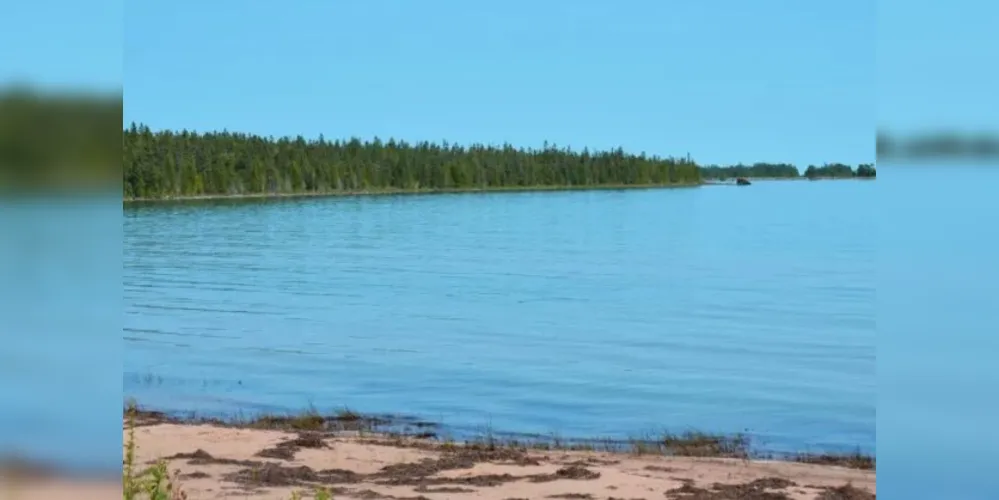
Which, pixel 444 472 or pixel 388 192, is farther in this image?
pixel 388 192

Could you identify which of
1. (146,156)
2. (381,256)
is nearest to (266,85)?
(146,156)

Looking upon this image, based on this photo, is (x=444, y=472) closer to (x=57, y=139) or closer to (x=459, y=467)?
(x=459, y=467)

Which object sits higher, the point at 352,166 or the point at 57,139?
the point at 352,166

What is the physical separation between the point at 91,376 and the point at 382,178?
229 feet

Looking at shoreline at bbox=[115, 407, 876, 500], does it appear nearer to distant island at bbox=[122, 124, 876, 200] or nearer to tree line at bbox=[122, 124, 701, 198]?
distant island at bbox=[122, 124, 876, 200]

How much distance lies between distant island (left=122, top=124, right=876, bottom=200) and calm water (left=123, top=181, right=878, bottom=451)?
4.23 meters

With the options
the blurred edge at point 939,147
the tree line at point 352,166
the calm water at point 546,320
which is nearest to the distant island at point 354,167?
the tree line at point 352,166

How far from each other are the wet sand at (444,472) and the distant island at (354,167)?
3661cm

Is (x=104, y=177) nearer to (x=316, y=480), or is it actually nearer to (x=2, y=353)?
(x=2, y=353)

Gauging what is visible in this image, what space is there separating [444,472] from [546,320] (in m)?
17.5

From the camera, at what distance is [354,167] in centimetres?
6856

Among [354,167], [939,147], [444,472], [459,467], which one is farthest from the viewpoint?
[354,167]

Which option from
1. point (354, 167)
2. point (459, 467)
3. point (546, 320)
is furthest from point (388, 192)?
point (459, 467)

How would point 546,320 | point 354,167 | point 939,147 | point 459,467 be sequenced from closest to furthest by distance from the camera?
point 939,147 < point 459,467 < point 546,320 < point 354,167
